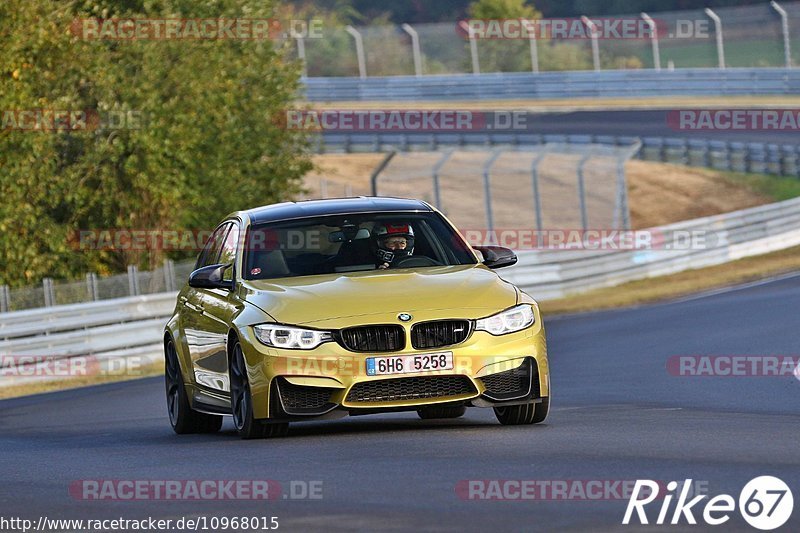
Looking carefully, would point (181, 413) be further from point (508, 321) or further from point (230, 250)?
point (508, 321)

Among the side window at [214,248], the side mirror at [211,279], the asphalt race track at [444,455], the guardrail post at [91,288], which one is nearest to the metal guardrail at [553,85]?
the guardrail post at [91,288]

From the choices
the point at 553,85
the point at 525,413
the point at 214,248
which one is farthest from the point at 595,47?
the point at 525,413

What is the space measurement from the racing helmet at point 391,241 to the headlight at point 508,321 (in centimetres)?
115

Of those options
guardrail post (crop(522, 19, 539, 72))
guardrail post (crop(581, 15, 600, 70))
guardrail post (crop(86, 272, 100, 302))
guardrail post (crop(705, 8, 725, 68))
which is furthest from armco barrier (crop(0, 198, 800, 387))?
guardrail post (crop(522, 19, 539, 72))

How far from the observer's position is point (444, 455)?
952cm

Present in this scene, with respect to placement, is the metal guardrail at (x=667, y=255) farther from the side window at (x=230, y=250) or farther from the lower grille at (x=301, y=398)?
the lower grille at (x=301, y=398)

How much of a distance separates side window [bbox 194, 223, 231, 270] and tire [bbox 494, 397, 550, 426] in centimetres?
271

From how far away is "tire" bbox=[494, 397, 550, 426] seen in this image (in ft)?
36.8

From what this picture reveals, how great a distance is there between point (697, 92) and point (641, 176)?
360cm

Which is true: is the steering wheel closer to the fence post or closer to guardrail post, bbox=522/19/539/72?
the fence post

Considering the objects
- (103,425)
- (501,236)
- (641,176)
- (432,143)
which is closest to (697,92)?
(641,176)

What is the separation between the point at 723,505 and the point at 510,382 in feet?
11.6

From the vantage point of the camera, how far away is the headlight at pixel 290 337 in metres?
10.6

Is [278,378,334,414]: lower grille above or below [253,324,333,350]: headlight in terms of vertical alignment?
below
